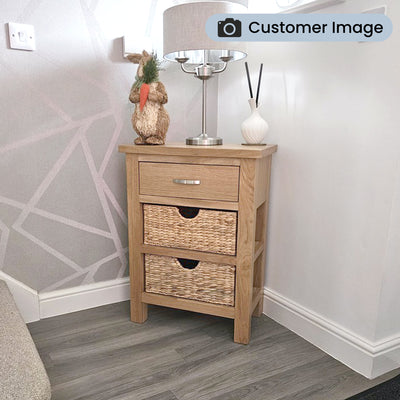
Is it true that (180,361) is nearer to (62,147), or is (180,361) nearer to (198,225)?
(198,225)

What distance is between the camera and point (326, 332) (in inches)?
58.4

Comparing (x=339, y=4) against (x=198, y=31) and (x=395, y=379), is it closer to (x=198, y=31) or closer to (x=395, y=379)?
(x=198, y=31)

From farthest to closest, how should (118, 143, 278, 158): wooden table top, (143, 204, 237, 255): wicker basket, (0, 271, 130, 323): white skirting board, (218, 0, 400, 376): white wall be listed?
(0, 271, 130, 323): white skirting board, (143, 204, 237, 255): wicker basket, (118, 143, 278, 158): wooden table top, (218, 0, 400, 376): white wall

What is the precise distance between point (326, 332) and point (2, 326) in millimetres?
1115

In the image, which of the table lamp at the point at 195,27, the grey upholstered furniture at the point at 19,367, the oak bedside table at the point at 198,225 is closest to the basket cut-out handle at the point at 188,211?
the oak bedside table at the point at 198,225

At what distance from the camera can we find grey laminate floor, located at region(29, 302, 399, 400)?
1260mm

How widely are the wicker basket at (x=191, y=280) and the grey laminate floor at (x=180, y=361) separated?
6.4 inches

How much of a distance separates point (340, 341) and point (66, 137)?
1.32 meters

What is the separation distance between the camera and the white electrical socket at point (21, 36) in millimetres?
1448

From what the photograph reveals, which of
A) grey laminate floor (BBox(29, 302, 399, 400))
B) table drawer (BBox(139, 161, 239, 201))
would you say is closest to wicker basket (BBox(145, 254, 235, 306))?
grey laminate floor (BBox(29, 302, 399, 400))

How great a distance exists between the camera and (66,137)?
1.64 metres

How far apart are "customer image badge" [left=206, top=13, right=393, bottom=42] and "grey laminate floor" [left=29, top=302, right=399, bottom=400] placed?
1.11m

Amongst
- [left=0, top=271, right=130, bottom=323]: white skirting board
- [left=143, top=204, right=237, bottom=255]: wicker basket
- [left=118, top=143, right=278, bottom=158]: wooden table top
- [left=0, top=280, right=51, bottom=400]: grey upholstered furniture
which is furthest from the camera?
[left=0, top=271, right=130, bottom=323]: white skirting board

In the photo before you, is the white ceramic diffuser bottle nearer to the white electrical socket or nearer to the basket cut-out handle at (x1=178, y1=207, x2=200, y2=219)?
the basket cut-out handle at (x1=178, y1=207, x2=200, y2=219)
